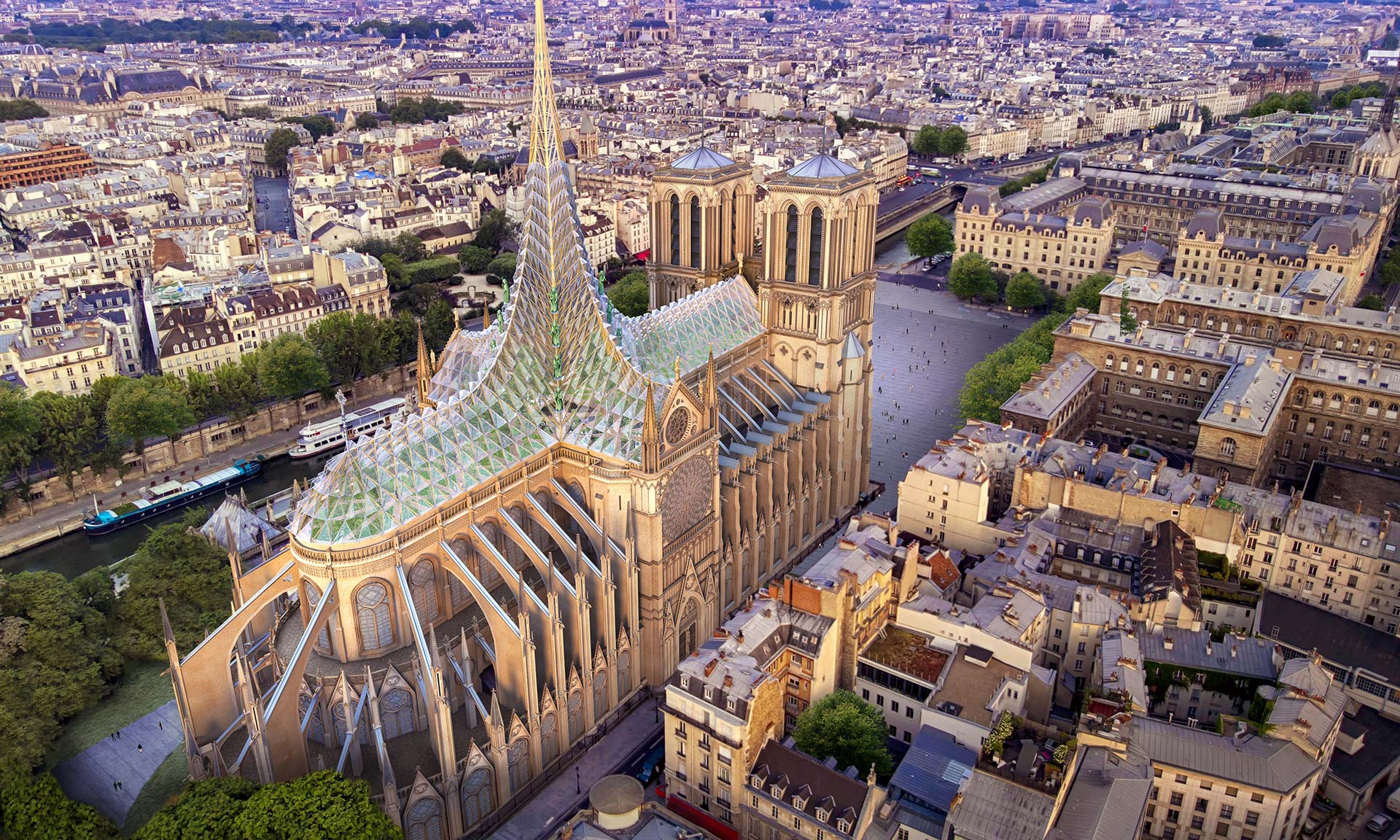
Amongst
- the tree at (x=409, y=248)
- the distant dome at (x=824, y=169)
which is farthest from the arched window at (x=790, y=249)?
the tree at (x=409, y=248)

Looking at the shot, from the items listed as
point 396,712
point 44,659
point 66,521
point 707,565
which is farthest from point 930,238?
point 44,659

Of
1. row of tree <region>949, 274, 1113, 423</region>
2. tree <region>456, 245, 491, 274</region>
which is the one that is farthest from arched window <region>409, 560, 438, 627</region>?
tree <region>456, 245, 491, 274</region>

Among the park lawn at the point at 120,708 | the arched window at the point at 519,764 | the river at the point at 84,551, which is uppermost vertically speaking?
the arched window at the point at 519,764

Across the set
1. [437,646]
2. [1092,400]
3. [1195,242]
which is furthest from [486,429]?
[1195,242]

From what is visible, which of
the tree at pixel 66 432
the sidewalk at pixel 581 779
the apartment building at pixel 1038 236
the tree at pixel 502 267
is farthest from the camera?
the tree at pixel 502 267

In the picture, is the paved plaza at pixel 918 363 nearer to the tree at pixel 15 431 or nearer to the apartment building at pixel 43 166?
the tree at pixel 15 431

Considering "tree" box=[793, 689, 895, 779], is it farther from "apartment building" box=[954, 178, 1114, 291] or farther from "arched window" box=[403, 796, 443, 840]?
"apartment building" box=[954, 178, 1114, 291]
